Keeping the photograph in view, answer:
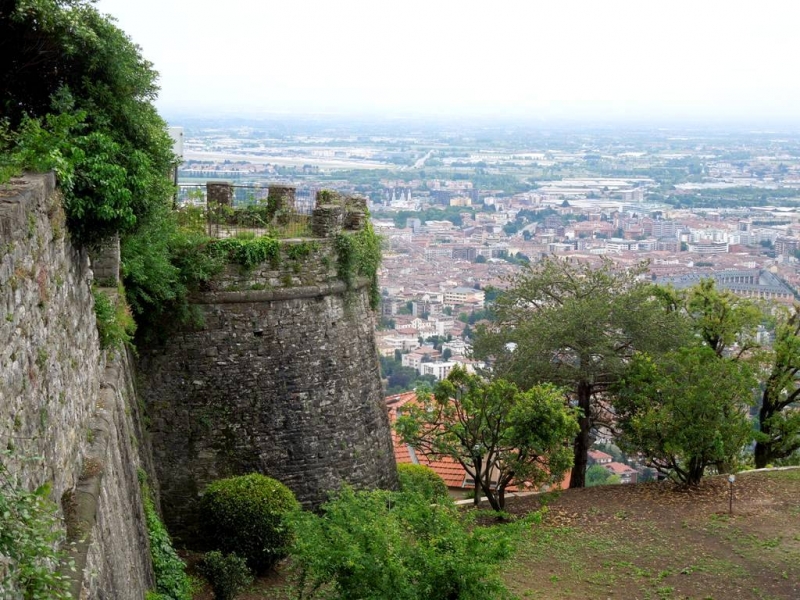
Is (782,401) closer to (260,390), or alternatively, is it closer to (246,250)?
(260,390)

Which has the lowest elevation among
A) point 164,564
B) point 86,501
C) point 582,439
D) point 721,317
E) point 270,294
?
point 582,439

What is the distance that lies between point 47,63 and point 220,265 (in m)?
4.85

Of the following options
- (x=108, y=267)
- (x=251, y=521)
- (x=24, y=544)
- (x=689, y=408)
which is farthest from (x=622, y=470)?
(x=24, y=544)

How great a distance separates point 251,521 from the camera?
44.4 feet

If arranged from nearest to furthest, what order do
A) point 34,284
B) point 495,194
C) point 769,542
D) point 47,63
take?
point 34,284, point 47,63, point 769,542, point 495,194

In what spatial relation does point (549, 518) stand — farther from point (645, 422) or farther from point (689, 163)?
point (689, 163)

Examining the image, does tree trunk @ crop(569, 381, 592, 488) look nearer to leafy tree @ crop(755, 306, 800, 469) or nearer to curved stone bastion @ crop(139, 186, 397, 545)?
leafy tree @ crop(755, 306, 800, 469)

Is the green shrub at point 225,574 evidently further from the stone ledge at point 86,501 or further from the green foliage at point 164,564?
the stone ledge at point 86,501

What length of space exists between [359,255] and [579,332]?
19.5 ft

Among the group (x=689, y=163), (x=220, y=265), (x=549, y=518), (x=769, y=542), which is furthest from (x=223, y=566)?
(x=689, y=163)

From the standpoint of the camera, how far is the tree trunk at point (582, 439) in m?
20.9

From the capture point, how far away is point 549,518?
1783cm

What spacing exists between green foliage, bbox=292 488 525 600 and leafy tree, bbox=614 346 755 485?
802 centimetres

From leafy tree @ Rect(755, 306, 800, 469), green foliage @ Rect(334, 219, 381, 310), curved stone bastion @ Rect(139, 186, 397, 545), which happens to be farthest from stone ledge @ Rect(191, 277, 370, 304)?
A: leafy tree @ Rect(755, 306, 800, 469)
